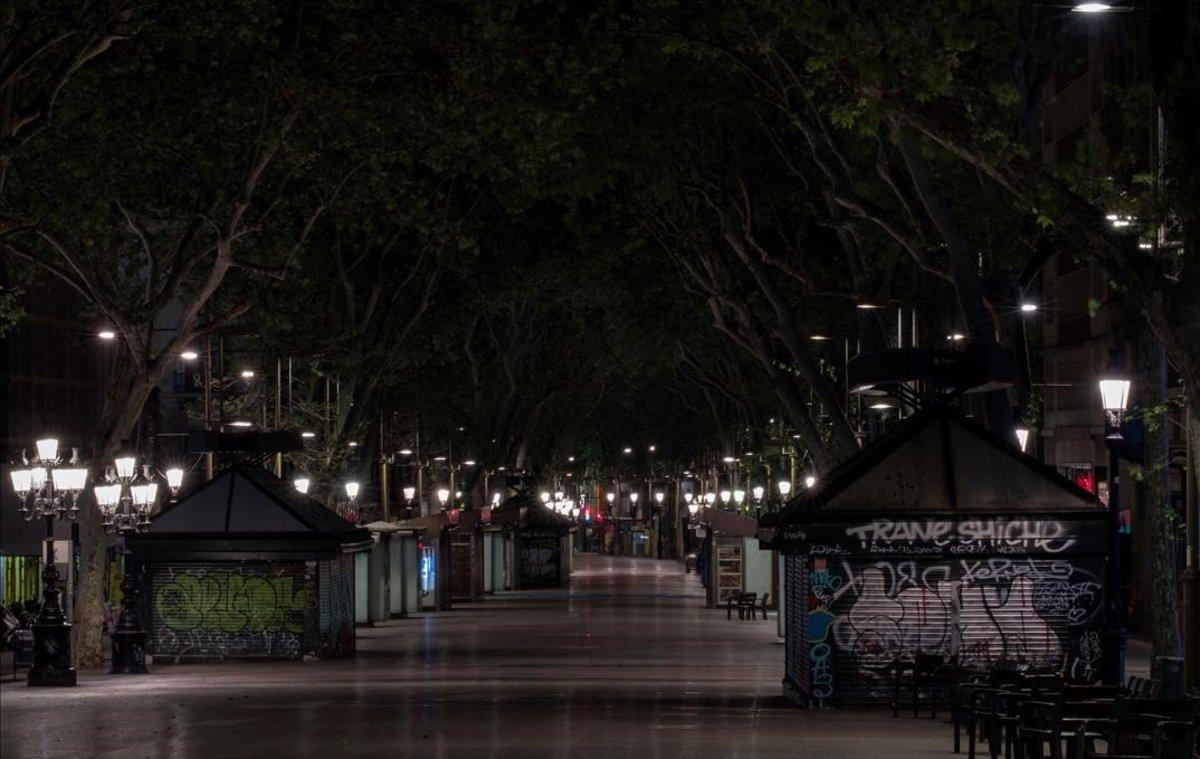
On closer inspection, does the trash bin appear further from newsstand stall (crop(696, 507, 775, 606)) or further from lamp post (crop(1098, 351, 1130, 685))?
newsstand stall (crop(696, 507, 775, 606))

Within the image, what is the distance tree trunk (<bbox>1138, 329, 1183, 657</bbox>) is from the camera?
20750mm

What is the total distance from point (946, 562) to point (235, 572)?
611 inches

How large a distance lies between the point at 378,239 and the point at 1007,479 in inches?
861

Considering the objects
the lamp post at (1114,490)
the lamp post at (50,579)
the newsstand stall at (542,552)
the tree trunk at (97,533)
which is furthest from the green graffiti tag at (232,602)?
the newsstand stall at (542,552)

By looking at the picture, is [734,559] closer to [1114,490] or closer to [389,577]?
[389,577]

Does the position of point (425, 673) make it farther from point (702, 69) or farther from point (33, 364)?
point (33, 364)

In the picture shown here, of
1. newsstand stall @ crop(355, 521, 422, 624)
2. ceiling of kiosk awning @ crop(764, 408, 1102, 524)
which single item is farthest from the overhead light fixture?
ceiling of kiosk awning @ crop(764, 408, 1102, 524)

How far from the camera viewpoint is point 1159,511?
74.6ft

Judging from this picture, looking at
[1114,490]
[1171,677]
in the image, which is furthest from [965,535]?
[1171,677]

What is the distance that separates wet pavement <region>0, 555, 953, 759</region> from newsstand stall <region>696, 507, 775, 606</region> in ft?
37.5

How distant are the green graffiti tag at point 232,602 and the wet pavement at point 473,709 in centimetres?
119

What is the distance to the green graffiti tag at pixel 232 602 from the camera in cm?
3541

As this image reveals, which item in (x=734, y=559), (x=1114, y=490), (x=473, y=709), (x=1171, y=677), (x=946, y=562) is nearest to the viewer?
(x=1171, y=677)

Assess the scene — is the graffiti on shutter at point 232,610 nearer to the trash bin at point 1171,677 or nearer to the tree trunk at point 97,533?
the tree trunk at point 97,533
